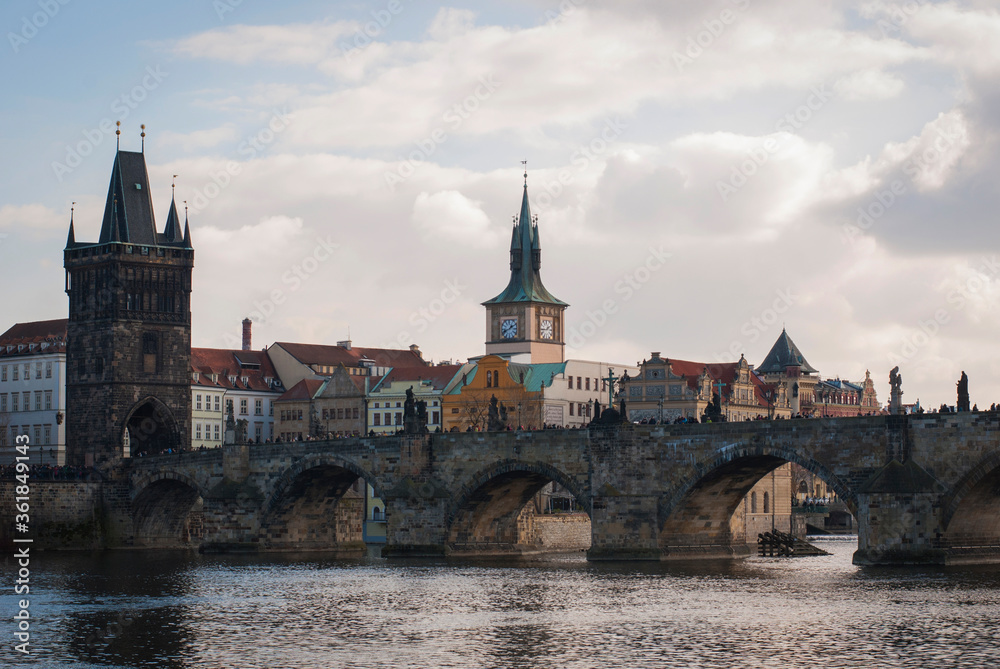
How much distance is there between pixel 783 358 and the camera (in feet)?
547

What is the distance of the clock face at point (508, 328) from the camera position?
144375mm

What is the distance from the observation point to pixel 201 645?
42531mm

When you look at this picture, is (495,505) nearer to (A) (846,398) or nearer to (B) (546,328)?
(B) (546,328)

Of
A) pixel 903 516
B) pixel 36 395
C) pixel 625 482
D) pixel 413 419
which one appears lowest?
pixel 903 516

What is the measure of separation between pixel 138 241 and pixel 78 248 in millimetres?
4035

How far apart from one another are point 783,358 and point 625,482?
3908 inches

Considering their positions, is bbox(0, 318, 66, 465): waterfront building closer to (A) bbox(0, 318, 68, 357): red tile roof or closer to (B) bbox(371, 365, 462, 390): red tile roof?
(A) bbox(0, 318, 68, 357): red tile roof

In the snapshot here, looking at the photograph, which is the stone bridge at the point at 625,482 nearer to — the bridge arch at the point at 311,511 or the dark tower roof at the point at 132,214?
the bridge arch at the point at 311,511

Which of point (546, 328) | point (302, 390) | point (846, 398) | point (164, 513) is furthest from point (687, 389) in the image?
point (846, 398)

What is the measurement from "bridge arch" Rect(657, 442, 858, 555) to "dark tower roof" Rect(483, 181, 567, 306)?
234 ft

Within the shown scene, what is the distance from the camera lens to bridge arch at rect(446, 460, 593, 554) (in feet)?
250

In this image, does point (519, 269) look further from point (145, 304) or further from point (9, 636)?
point (9, 636)

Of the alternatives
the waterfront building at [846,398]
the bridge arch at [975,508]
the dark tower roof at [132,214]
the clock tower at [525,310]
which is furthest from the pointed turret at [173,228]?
the waterfront building at [846,398]

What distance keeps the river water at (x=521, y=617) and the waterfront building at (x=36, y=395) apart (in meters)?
45.5
